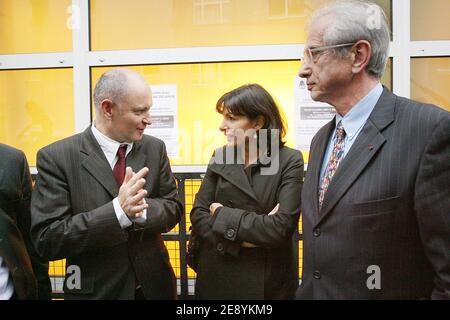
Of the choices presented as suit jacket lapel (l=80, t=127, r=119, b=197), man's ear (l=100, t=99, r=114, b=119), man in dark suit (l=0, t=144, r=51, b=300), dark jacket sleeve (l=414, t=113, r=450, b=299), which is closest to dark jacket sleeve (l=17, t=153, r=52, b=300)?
man in dark suit (l=0, t=144, r=51, b=300)

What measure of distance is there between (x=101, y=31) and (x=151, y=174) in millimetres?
1091

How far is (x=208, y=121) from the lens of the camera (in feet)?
8.20

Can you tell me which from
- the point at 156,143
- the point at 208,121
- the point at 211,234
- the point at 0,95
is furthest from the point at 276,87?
the point at 0,95

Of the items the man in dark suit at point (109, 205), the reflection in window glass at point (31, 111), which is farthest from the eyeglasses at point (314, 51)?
the reflection in window glass at point (31, 111)

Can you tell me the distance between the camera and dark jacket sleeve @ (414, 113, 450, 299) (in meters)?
1.25

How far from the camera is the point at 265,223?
5.85 ft

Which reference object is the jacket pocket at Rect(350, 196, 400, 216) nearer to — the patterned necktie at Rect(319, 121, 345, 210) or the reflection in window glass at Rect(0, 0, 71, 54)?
the patterned necktie at Rect(319, 121, 345, 210)

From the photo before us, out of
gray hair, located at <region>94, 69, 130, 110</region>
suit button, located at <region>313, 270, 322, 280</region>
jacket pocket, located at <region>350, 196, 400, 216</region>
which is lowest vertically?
suit button, located at <region>313, 270, 322, 280</region>

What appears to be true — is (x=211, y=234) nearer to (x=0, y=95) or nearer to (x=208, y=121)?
(x=208, y=121)

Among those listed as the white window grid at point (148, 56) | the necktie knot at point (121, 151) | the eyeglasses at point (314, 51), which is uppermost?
the white window grid at point (148, 56)

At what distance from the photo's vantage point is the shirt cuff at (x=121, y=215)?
166cm

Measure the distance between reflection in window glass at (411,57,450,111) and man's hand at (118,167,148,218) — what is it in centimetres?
162

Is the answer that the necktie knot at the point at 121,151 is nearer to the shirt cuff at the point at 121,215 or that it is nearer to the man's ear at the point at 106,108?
the man's ear at the point at 106,108

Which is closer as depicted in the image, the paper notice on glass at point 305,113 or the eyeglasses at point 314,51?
the eyeglasses at point 314,51
